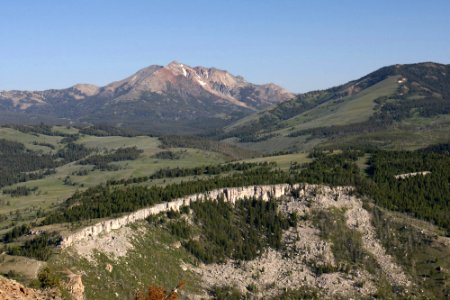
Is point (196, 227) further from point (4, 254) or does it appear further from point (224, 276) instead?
point (4, 254)

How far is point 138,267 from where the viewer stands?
157 meters

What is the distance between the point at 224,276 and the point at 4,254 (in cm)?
6213

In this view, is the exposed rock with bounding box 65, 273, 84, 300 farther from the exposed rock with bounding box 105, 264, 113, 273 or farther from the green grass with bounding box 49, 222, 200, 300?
the exposed rock with bounding box 105, 264, 113, 273

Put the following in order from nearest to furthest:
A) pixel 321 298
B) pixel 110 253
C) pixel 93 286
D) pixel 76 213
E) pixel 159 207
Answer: pixel 93 286, pixel 110 253, pixel 321 298, pixel 76 213, pixel 159 207

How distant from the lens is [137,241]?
170 metres

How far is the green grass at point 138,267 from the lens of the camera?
13850cm

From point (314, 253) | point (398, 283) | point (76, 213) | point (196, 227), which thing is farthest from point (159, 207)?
point (398, 283)

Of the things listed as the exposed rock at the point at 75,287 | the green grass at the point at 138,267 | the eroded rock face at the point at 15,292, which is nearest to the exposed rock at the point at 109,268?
the green grass at the point at 138,267

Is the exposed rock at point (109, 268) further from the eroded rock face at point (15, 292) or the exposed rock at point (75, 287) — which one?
the eroded rock face at point (15, 292)

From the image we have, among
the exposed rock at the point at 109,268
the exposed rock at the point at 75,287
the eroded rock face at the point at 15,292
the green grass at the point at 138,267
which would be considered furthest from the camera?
the exposed rock at the point at 109,268

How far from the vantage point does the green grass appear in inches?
5453

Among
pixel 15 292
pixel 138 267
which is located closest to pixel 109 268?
pixel 138 267

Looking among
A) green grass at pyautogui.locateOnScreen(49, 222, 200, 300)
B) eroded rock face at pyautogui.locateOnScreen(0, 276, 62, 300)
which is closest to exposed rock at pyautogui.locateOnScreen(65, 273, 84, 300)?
green grass at pyautogui.locateOnScreen(49, 222, 200, 300)

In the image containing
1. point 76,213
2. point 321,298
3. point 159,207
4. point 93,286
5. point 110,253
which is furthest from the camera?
point 159,207
